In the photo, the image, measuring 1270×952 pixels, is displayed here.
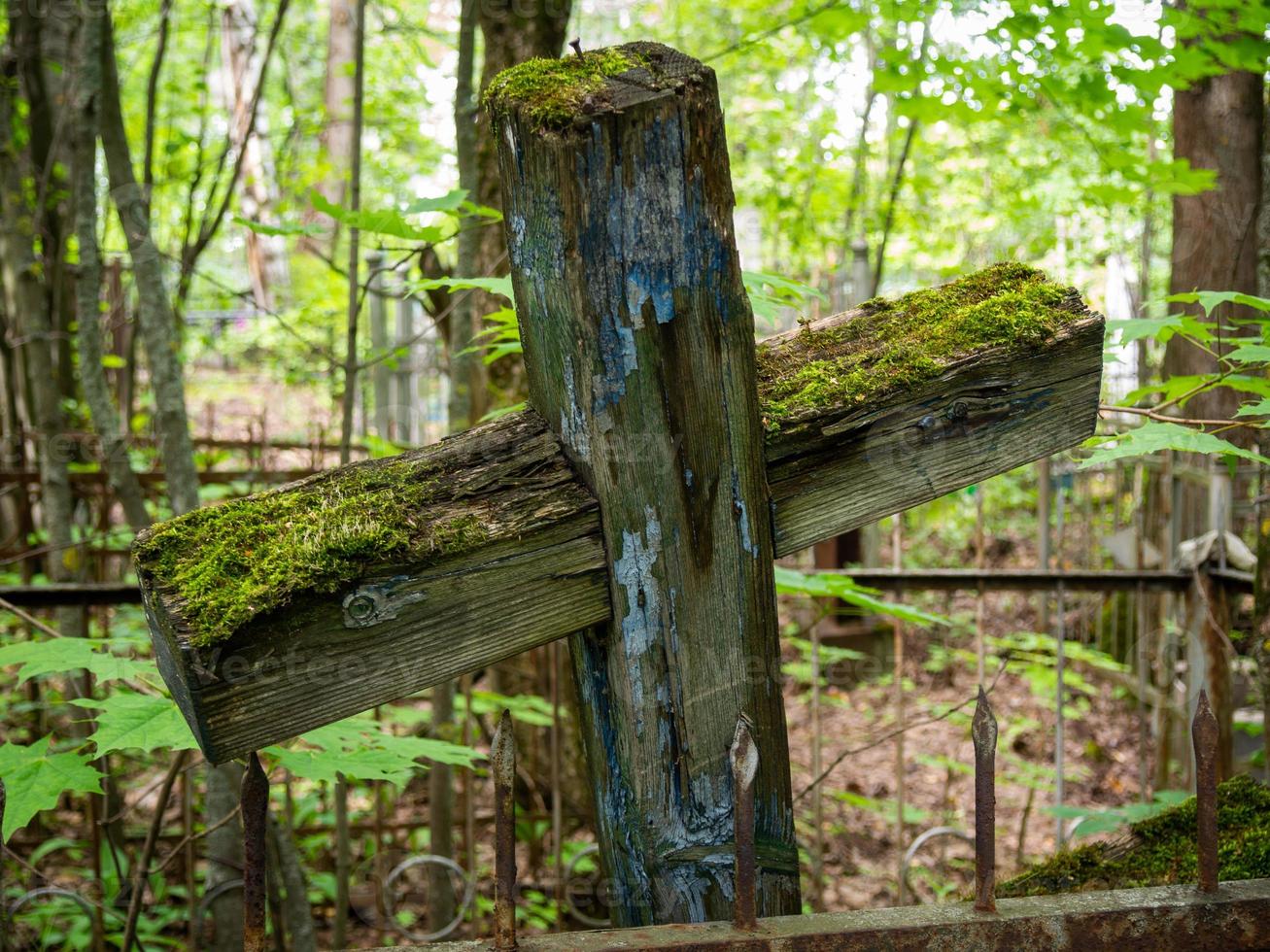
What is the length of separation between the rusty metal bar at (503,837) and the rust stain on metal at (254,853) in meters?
0.25

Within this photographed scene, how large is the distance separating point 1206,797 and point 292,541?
1051 mm

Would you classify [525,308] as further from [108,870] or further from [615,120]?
[108,870]

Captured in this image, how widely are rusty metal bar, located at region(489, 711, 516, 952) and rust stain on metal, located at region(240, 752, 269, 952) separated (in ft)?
0.82

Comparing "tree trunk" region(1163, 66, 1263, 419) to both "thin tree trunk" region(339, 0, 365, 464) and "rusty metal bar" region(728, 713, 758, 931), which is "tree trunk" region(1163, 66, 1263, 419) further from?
"rusty metal bar" region(728, 713, 758, 931)

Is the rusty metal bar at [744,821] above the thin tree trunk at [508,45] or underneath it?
underneath

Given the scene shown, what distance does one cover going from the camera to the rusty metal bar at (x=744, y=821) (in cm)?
99

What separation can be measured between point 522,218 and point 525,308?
95mm

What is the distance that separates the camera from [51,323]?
5.41 meters

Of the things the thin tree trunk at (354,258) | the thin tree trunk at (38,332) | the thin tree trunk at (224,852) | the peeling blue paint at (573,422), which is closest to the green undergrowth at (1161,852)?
the peeling blue paint at (573,422)

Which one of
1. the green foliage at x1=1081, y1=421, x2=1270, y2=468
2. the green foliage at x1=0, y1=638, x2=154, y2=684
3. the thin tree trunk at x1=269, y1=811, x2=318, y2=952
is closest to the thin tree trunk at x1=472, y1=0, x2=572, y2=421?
the thin tree trunk at x1=269, y1=811, x2=318, y2=952

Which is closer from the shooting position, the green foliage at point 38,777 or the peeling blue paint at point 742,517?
the peeling blue paint at point 742,517

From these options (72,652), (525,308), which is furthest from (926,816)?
(525,308)

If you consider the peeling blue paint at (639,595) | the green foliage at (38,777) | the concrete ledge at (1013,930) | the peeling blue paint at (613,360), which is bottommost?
the green foliage at (38,777)

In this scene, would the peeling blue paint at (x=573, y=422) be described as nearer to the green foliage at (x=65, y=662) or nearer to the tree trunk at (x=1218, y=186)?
the green foliage at (x=65, y=662)
